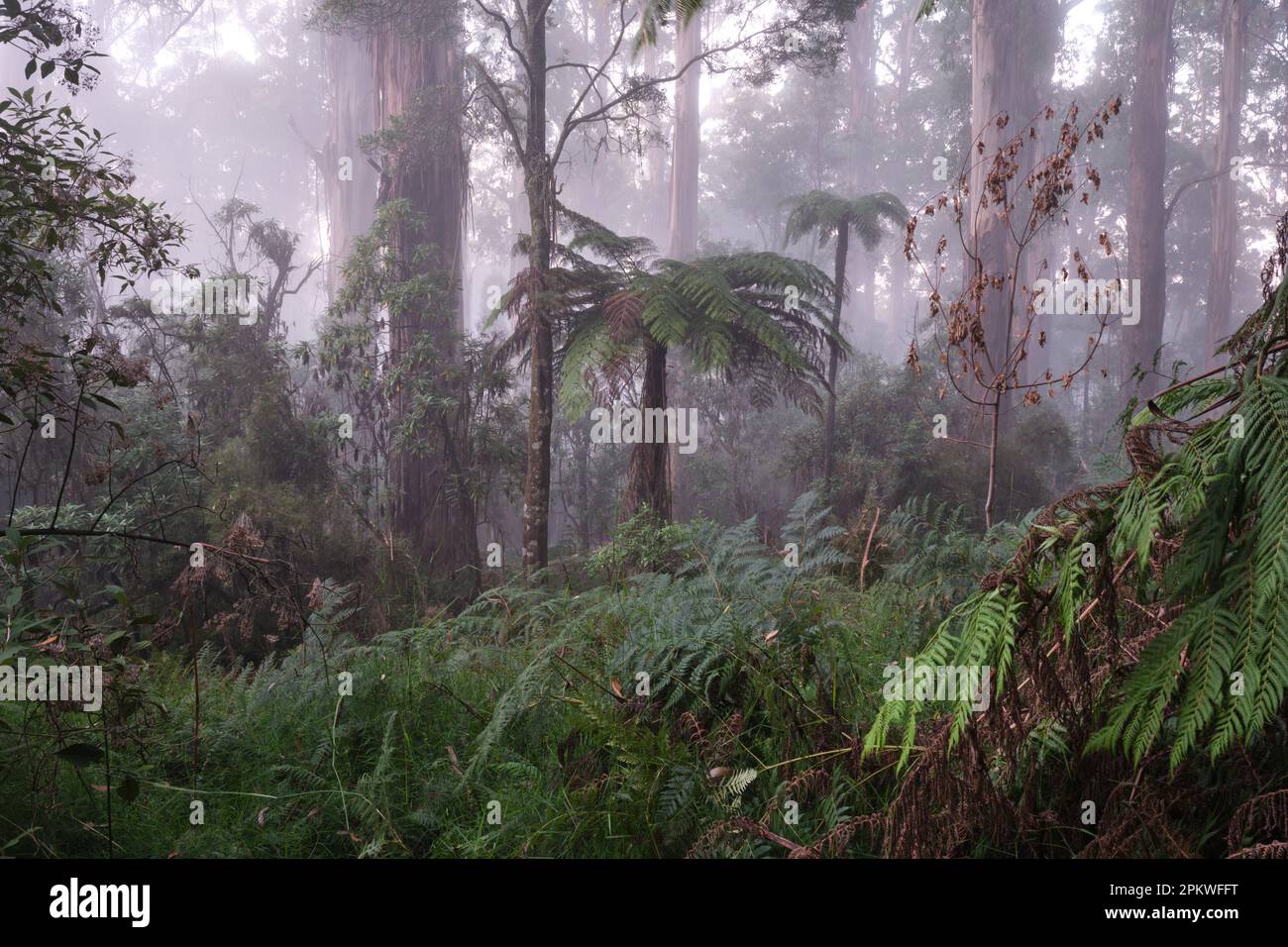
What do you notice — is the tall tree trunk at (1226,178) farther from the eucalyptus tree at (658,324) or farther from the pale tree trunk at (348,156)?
the pale tree trunk at (348,156)

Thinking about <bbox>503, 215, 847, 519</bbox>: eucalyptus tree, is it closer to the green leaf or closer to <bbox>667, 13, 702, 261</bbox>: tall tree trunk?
the green leaf

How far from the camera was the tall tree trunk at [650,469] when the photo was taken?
7.06 m

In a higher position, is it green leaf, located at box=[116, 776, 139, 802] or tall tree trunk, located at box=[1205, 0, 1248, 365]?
tall tree trunk, located at box=[1205, 0, 1248, 365]

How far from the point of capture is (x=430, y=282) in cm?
980

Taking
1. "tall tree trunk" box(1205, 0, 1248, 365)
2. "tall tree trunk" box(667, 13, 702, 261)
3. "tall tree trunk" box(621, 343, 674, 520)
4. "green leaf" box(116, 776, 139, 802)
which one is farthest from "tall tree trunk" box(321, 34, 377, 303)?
"tall tree trunk" box(1205, 0, 1248, 365)

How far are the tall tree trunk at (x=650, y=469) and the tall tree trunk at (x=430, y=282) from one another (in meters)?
2.06

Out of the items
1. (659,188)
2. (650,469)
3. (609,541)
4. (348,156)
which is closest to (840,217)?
(650,469)

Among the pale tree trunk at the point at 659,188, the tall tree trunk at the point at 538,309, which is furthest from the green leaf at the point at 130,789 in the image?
the pale tree trunk at the point at 659,188

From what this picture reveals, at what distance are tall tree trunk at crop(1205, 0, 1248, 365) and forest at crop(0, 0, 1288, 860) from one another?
9.48 ft

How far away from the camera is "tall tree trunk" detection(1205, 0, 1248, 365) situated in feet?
61.7

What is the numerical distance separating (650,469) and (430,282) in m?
4.34

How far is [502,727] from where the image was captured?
283 centimetres
